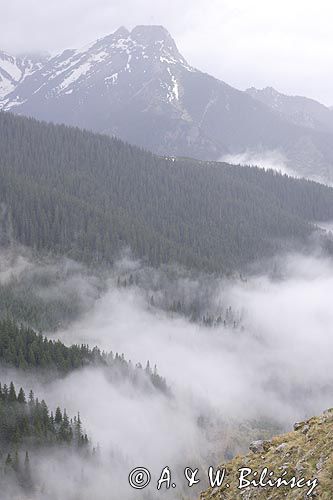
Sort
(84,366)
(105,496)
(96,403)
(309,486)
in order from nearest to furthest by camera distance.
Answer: (309,486) → (105,496) → (84,366) → (96,403)

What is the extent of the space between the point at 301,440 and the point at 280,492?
17.3 ft

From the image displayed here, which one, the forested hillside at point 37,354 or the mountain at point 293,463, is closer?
the mountain at point 293,463

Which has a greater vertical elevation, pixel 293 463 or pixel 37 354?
pixel 293 463

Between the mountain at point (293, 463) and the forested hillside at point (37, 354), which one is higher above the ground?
the mountain at point (293, 463)

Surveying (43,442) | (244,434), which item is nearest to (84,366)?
(43,442)

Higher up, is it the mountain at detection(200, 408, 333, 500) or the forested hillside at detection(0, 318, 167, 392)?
Result: the mountain at detection(200, 408, 333, 500)

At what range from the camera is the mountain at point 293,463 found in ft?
102

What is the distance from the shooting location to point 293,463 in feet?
113

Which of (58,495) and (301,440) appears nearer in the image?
(301,440)

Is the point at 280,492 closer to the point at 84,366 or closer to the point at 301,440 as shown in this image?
the point at 301,440

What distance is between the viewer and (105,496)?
5113 inches

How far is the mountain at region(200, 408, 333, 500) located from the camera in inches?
1225

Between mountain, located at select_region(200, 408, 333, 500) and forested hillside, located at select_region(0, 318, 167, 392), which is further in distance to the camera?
forested hillside, located at select_region(0, 318, 167, 392)

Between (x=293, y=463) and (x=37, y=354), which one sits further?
(x=37, y=354)
